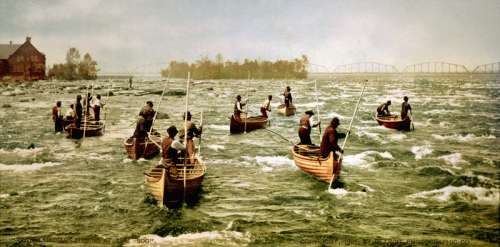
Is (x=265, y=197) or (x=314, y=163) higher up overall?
(x=314, y=163)

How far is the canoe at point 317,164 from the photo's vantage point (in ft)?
48.0

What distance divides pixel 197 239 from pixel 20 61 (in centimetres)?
10373

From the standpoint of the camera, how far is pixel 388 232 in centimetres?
1105

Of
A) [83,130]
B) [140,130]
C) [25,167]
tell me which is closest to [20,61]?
[83,130]

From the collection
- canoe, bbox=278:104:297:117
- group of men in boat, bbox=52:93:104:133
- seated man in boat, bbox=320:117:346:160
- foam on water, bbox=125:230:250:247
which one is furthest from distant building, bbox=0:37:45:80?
foam on water, bbox=125:230:250:247

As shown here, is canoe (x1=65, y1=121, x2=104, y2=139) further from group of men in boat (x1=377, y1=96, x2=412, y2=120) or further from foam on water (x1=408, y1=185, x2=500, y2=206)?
group of men in boat (x1=377, y1=96, x2=412, y2=120)

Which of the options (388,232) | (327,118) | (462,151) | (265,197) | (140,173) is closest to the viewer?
(388,232)

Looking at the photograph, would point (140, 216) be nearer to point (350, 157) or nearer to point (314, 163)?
point (314, 163)

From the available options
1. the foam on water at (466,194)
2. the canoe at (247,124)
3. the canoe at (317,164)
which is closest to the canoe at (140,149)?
the canoe at (317,164)

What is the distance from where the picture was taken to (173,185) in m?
12.4

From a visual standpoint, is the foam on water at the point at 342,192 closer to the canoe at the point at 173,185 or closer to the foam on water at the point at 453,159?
the canoe at the point at 173,185

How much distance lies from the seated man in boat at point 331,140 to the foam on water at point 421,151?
8.17m

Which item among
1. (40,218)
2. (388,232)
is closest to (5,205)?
(40,218)

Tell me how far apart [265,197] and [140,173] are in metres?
6.07
